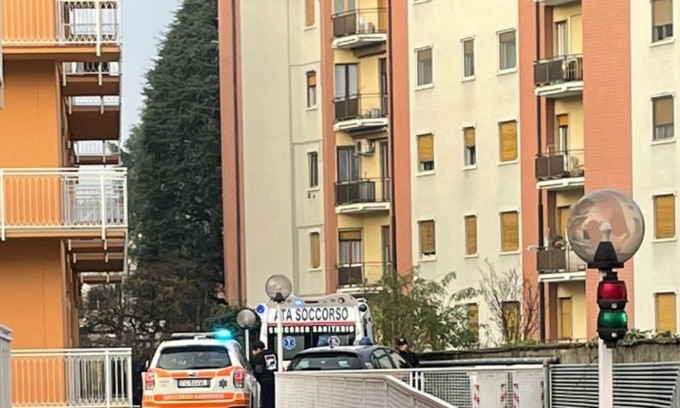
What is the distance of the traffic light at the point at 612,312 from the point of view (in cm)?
1376

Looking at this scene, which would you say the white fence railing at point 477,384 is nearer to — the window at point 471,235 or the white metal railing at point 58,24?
the white metal railing at point 58,24

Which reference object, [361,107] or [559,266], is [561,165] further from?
[361,107]

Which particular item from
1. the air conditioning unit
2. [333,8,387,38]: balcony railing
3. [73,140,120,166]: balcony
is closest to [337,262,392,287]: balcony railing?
the air conditioning unit

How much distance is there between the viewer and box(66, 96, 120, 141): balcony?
45312mm

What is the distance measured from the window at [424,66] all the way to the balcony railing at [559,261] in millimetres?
9510

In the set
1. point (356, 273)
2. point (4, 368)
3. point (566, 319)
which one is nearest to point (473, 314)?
point (566, 319)

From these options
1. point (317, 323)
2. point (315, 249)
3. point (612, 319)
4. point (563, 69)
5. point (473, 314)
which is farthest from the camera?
point (315, 249)

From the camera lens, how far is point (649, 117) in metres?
60.6

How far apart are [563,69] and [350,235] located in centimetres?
1584

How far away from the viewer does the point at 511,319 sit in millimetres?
64312

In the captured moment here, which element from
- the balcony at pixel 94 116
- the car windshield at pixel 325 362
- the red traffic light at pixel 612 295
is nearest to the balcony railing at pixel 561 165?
the balcony at pixel 94 116

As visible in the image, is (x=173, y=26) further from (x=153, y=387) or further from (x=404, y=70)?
(x=153, y=387)

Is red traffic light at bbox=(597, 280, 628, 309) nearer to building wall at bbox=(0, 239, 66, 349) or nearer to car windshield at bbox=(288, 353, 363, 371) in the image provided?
car windshield at bbox=(288, 353, 363, 371)

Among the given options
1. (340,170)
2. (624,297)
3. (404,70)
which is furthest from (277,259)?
(624,297)
